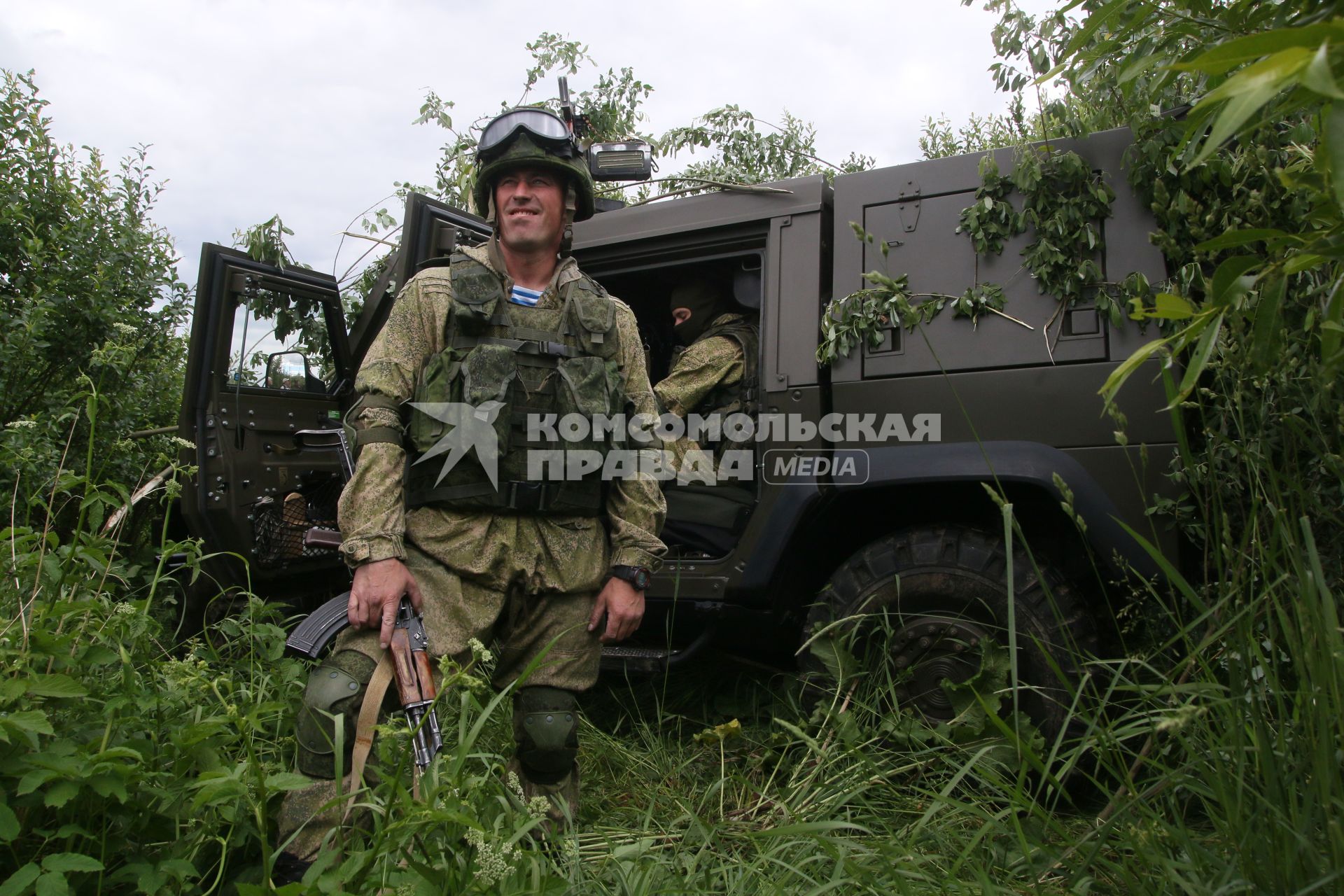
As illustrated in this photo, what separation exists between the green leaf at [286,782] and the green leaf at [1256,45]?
1343mm

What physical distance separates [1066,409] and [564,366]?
1.26m

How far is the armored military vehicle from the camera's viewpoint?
2.28 meters

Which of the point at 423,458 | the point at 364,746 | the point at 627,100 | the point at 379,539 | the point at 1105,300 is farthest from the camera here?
the point at 627,100

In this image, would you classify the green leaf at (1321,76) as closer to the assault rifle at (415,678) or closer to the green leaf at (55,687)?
the assault rifle at (415,678)

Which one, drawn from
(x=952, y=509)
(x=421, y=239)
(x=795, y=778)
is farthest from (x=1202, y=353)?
(x=421, y=239)

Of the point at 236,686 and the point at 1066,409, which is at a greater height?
the point at 1066,409

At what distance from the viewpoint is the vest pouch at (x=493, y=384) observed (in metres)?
1.99

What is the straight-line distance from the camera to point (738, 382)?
3.20m

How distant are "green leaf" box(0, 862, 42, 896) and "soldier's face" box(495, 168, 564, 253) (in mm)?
1490

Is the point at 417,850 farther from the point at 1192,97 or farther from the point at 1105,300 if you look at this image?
the point at 1192,97

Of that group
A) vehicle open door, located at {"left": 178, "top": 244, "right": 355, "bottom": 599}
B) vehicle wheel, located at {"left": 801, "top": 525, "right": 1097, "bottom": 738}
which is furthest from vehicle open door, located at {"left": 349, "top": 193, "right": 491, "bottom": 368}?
vehicle wheel, located at {"left": 801, "top": 525, "right": 1097, "bottom": 738}

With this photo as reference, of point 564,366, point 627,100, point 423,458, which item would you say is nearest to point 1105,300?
point 564,366

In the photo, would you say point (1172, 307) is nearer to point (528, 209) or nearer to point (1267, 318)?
point (1267, 318)

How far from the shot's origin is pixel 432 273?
2125 mm
